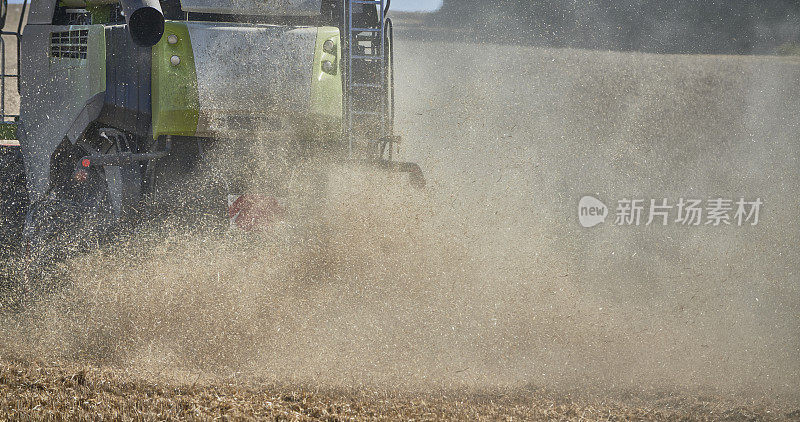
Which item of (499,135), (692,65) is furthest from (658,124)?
(692,65)

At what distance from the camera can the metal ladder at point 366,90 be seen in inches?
163

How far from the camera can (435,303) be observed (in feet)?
13.8

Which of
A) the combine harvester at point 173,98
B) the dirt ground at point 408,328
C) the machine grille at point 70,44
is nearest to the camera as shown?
the dirt ground at point 408,328

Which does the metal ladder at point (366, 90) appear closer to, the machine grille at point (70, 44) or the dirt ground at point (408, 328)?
the dirt ground at point (408, 328)

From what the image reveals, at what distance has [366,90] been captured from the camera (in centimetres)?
Answer: 429

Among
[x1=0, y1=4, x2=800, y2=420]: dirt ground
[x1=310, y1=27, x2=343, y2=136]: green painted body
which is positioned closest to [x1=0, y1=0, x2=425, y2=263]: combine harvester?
[x1=310, y1=27, x2=343, y2=136]: green painted body

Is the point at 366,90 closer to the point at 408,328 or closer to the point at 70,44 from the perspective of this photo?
the point at 408,328

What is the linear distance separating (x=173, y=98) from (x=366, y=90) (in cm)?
116

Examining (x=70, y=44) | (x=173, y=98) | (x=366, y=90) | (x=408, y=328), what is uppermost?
(x=70, y=44)

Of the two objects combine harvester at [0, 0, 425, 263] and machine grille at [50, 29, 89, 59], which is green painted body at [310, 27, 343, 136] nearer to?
combine harvester at [0, 0, 425, 263]

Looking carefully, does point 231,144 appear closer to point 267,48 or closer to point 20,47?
point 267,48

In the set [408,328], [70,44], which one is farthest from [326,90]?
[70,44]

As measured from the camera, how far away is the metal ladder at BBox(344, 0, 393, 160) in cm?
414

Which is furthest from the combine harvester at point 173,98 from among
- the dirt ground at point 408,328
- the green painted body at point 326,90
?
the dirt ground at point 408,328
